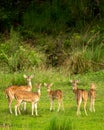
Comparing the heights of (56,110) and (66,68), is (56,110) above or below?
above

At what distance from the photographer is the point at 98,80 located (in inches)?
944

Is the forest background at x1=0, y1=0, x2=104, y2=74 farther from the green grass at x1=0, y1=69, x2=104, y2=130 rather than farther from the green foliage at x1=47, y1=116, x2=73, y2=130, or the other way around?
the green foliage at x1=47, y1=116, x2=73, y2=130

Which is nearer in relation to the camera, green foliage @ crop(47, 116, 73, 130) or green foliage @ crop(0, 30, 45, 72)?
green foliage @ crop(47, 116, 73, 130)

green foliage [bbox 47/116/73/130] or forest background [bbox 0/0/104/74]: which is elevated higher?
green foliage [bbox 47/116/73/130]

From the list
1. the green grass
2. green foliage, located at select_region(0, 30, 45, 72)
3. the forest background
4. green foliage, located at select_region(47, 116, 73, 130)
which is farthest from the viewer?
the forest background

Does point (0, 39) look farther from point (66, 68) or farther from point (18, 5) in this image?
point (66, 68)

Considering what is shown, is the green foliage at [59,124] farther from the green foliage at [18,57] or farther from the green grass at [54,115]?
the green foliage at [18,57]

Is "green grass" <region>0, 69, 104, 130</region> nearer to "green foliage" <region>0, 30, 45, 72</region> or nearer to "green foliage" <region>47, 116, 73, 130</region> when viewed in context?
"green foliage" <region>47, 116, 73, 130</region>

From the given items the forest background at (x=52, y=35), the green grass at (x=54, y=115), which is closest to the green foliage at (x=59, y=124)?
the green grass at (x=54, y=115)

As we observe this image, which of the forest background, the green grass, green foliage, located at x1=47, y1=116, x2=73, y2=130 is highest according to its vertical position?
green foliage, located at x1=47, y1=116, x2=73, y2=130

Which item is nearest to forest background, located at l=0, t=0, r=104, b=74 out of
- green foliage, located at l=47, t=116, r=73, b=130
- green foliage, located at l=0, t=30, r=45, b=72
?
green foliage, located at l=0, t=30, r=45, b=72

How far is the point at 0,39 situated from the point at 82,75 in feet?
26.6

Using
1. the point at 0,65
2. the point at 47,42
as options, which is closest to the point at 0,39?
the point at 47,42

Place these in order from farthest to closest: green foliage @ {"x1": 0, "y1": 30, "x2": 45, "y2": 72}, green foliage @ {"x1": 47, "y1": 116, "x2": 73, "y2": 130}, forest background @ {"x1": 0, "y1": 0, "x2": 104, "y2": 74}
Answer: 1. forest background @ {"x1": 0, "y1": 0, "x2": 104, "y2": 74}
2. green foliage @ {"x1": 0, "y1": 30, "x2": 45, "y2": 72}
3. green foliage @ {"x1": 47, "y1": 116, "x2": 73, "y2": 130}
